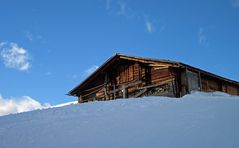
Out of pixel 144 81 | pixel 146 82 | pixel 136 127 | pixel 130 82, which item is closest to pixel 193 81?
pixel 146 82

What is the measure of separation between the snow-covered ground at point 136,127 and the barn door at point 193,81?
956cm

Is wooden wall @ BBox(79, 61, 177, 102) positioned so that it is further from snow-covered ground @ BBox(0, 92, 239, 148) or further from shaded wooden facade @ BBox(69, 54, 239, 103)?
snow-covered ground @ BBox(0, 92, 239, 148)

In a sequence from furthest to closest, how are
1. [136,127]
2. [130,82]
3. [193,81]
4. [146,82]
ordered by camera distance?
1. [130,82]
2. [146,82]
3. [193,81]
4. [136,127]

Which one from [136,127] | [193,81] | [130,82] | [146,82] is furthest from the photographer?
[130,82]

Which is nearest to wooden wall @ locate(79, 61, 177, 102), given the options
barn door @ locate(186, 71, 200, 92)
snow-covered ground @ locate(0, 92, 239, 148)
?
barn door @ locate(186, 71, 200, 92)

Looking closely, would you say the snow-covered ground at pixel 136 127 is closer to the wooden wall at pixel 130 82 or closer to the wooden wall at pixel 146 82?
the wooden wall at pixel 146 82

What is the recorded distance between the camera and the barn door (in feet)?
71.8

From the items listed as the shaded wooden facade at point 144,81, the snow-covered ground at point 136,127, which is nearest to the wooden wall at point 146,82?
the shaded wooden facade at point 144,81

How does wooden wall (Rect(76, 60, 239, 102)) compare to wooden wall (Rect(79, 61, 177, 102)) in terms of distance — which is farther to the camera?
wooden wall (Rect(79, 61, 177, 102))

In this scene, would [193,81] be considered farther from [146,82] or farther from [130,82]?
[130,82]

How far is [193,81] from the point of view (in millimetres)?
22312

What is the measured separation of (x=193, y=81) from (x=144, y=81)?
129 inches

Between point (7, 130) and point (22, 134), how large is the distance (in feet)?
3.50

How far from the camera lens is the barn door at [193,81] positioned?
2189 centimetres
